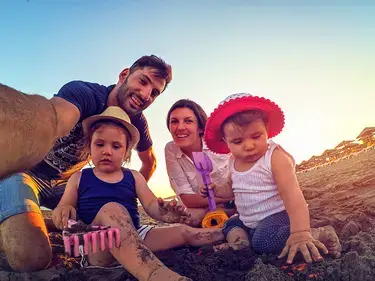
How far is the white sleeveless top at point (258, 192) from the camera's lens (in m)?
2.67

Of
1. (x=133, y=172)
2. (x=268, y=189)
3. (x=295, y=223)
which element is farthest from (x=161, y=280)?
(x=133, y=172)

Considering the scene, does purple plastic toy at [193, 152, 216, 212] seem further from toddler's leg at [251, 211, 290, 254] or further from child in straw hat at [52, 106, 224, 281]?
toddler's leg at [251, 211, 290, 254]

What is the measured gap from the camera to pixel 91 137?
312cm

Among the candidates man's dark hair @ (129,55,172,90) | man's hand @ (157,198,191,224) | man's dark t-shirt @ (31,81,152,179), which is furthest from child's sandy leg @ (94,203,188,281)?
man's dark hair @ (129,55,172,90)

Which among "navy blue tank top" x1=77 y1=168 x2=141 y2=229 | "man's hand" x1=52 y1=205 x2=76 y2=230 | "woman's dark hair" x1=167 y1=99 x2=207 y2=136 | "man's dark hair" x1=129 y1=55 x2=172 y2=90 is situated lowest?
"man's hand" x1=52 y1=205 x2=76 y2=230

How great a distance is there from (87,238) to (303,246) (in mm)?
1124

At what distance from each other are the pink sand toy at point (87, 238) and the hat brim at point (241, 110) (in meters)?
1.07

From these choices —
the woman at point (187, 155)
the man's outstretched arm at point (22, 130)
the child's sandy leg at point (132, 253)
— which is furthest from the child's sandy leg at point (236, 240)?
the man's outstretched arm at point (22, 130)

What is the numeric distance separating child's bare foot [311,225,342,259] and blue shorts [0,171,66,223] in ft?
6.60

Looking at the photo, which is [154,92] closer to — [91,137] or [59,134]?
[91,137]

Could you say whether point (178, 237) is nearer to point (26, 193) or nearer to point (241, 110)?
point (241, 110)

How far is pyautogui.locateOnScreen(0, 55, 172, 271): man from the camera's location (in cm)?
157

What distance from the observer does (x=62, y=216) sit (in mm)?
2518

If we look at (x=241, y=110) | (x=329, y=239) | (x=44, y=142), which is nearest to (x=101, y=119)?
(x=241, y=110)
